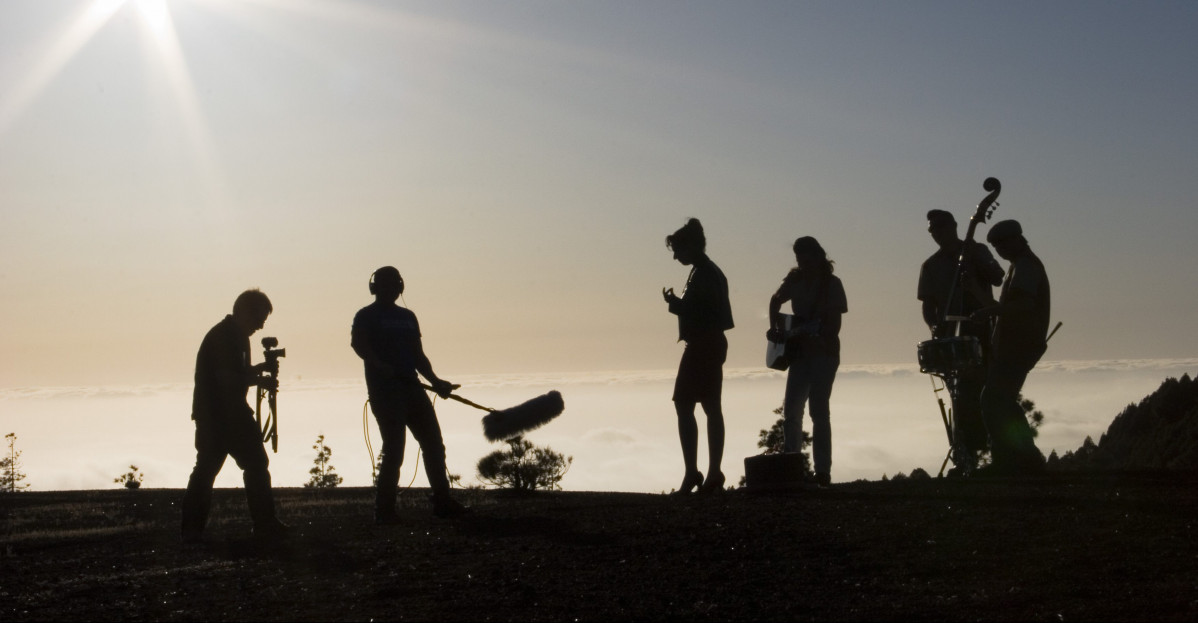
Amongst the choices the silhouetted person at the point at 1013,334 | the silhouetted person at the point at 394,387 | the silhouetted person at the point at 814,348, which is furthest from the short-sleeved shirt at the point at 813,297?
the silhouetted person at the point at 394,387

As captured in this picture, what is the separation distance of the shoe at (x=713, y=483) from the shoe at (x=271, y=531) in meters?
3.28

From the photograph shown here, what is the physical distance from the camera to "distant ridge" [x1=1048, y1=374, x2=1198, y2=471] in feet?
75.4

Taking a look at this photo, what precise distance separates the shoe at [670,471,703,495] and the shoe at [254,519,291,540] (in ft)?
10.3

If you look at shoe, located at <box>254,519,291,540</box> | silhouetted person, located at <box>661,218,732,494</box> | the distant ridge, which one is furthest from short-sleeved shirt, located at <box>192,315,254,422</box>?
the distant ridge

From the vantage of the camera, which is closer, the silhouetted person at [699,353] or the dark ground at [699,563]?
the dark ground at [699,563]

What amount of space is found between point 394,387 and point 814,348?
3.35 metres

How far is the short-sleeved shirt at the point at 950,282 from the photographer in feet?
35.6

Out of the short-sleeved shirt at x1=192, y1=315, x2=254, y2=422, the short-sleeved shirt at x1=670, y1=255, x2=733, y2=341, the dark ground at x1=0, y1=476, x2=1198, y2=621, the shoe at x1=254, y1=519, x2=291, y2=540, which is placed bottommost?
the dark ground at x1=0, y1=476, x2=1198, y2=621

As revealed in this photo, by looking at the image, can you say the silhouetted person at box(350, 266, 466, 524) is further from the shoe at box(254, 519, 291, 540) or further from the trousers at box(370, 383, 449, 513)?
the shoe at box(254, 519, 291, 540)

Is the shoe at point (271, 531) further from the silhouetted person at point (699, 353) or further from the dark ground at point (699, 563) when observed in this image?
the silhouetted person at point (699, 353)

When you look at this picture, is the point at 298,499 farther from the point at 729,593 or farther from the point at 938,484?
the point at 729,593

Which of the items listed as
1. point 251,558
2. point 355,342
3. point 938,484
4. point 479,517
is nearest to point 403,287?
point 355,342

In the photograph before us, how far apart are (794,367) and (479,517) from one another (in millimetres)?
2814

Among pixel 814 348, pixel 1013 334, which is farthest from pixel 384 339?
pixel 1013 334
